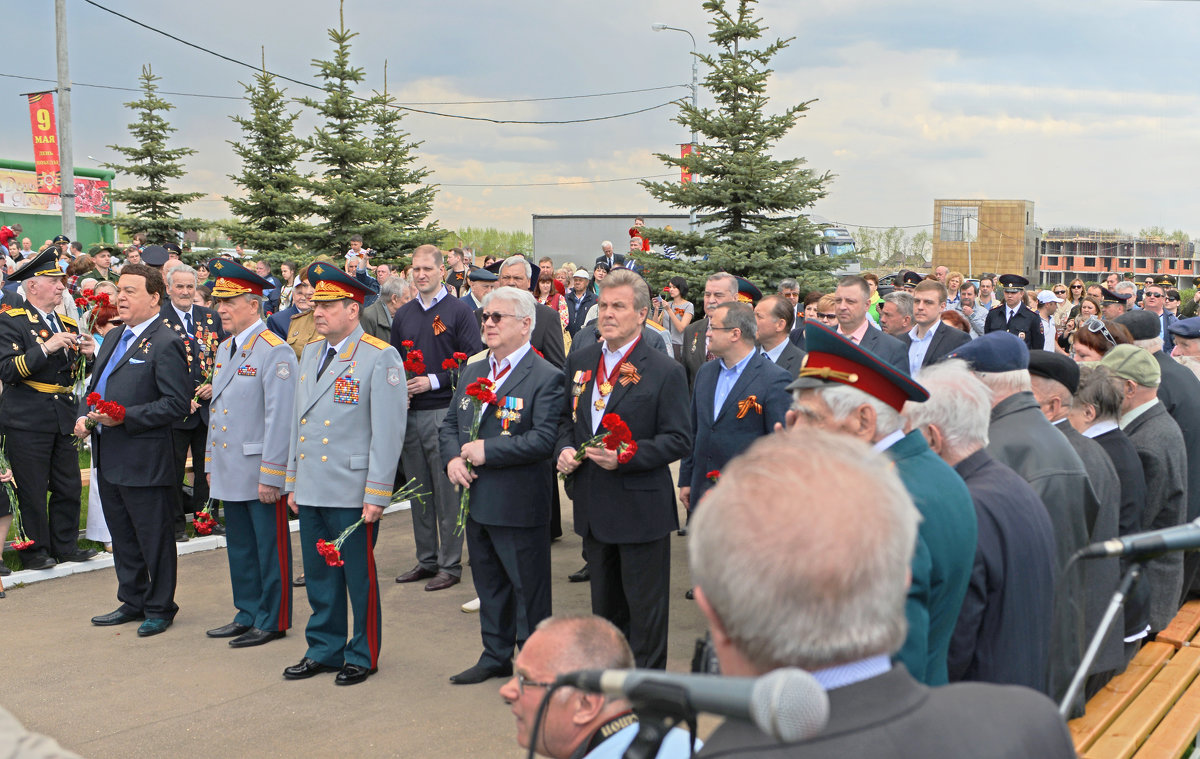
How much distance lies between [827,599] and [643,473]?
12.6ft

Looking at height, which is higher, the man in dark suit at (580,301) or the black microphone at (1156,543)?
the man in dark suit at (580,301)

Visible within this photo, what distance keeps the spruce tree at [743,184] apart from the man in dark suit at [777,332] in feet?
32.4

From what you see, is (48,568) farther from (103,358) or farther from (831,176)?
(831,176)

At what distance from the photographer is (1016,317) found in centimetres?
1438

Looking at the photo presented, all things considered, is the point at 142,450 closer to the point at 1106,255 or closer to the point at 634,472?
the point at 634,472

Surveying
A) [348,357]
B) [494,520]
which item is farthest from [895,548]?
[348,357]

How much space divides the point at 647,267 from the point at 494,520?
12837 mm

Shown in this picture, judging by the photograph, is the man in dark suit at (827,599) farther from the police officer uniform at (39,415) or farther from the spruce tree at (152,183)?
the spruce tree at (152,183)

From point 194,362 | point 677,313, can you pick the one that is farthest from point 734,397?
point 677,313

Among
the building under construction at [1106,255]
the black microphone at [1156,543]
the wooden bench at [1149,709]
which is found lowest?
the wooden bench at [1149,709]

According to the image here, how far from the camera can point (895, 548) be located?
53.7 inches

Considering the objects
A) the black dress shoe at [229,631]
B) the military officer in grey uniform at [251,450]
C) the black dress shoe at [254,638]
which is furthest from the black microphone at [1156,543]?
the black dress shoe at [229,631]

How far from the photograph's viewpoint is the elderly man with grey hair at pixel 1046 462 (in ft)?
11.3

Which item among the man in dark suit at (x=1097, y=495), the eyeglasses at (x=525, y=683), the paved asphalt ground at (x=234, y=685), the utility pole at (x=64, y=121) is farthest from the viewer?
the utility pole at (x=64, y=121)
